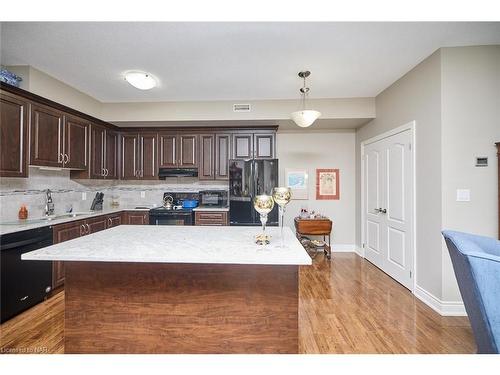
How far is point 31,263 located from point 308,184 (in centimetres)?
407

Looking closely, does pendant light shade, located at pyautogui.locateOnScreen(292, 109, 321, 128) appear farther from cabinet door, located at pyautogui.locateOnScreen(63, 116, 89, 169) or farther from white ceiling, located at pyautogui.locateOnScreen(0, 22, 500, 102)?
cabinet door, located at pyautogui.locateOnScreen(63, 116, 89, 169)

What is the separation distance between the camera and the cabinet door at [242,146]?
420 cm

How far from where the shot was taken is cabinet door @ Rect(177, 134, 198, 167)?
4.25m

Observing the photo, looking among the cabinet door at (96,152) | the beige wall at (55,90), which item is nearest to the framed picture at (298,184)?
the cabinet door at (96,152)

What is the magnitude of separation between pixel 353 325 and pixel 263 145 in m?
2.87

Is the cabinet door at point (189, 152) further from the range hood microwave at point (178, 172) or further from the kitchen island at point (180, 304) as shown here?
the kitchen island at point (180, 304)

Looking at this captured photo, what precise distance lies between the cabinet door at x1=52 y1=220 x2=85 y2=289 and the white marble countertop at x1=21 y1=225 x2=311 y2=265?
1.31 m

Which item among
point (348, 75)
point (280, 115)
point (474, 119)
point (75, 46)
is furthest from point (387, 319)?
point (75, 46)

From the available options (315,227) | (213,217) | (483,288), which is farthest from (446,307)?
(213,217)

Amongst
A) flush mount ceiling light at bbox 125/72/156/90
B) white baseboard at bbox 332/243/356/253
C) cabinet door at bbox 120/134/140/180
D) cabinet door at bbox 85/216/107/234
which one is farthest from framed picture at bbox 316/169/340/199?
cabinet door at bbox 85/216/107/234

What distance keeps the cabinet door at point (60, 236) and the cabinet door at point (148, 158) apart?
143cm
